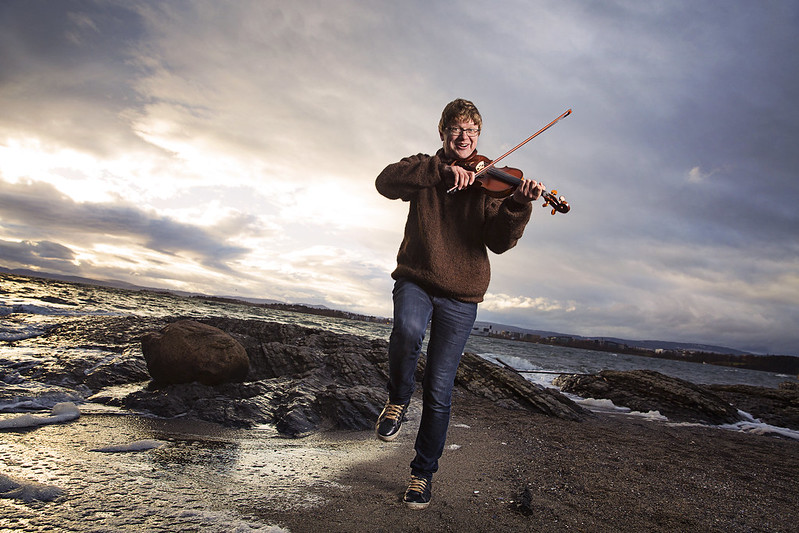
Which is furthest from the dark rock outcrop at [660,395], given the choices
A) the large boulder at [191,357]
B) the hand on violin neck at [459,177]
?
Answer: the large boulder at [191,357]

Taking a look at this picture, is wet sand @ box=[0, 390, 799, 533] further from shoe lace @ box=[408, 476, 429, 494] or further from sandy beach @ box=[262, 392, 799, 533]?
shoe lace @ box=[408, 476, 429, 494]

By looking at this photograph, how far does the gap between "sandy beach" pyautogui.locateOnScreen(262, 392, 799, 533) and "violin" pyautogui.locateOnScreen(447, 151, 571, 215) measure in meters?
2.10

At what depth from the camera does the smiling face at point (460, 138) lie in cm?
302

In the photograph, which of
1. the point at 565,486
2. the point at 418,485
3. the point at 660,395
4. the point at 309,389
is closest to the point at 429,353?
the point at 418,485

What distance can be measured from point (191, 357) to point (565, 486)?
4.91 meters

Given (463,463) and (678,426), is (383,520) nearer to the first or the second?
(463,463)

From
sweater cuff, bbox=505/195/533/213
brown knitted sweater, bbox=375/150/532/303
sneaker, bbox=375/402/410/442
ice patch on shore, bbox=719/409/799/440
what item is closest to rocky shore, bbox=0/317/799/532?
ice patch on shore, bbox=719/409/799/440

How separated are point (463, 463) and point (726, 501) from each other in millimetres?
2116

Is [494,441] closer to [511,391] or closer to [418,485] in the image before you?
[418,485]

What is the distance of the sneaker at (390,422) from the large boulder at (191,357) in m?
3.93

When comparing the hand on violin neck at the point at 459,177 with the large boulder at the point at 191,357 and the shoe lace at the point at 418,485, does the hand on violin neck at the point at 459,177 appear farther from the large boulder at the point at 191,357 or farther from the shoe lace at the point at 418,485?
the large boulder at the point at 191,357

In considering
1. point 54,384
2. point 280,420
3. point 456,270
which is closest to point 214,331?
point 54,384

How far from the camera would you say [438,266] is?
9.25ft

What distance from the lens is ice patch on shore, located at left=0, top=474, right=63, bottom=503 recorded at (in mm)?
2000
